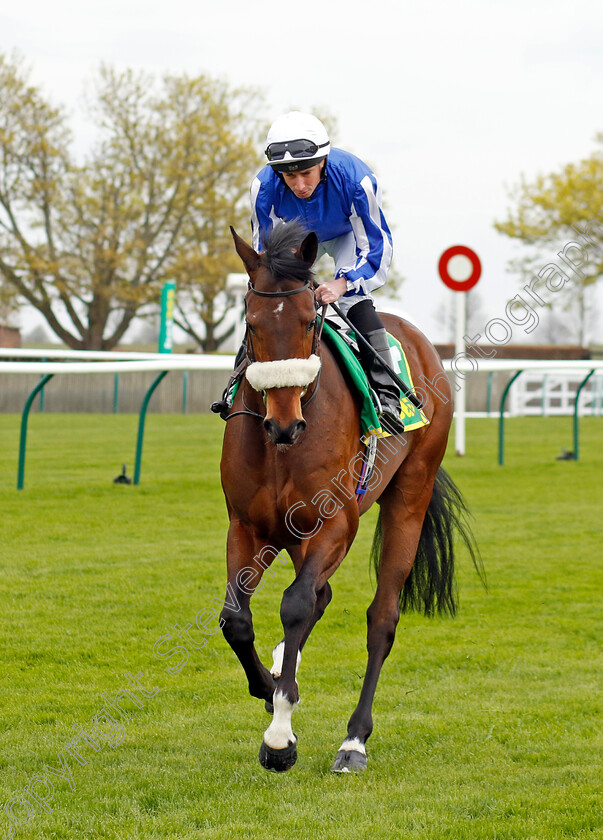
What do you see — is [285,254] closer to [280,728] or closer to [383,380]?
[383,380]

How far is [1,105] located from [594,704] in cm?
3314

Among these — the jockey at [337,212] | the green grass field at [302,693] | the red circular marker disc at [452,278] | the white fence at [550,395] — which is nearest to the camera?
the green grass field at [302,693]

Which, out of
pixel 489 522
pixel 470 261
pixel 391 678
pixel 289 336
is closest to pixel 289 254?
pixel 289 336

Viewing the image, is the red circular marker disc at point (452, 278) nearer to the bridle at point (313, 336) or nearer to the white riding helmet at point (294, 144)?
the white riding helmet at point (294, 144)

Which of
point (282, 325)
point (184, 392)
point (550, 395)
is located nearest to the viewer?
point (282, 325)

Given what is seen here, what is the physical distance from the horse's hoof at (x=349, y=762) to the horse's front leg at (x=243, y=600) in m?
0.37

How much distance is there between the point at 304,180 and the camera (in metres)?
4.07

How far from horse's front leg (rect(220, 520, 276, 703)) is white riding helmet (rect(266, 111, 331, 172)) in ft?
4.69

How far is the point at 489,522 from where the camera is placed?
969 centimetres

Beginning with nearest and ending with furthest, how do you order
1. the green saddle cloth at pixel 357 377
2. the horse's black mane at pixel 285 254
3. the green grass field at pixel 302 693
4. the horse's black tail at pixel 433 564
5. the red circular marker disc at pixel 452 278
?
the green grass field at pixel 302 693
the horse's black mane at pixel 285 254
the green saddle cloth at pixel 357 377
the horse's black tail at pixel 433 564
the red circular marker disc at pixel 452 278

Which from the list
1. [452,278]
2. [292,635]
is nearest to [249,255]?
[292,635]

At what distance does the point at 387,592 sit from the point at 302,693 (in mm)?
680

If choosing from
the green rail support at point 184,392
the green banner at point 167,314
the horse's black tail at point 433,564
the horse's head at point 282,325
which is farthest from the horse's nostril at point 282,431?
the green rail support at point 184,392

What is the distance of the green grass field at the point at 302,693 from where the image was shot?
3.28 m
